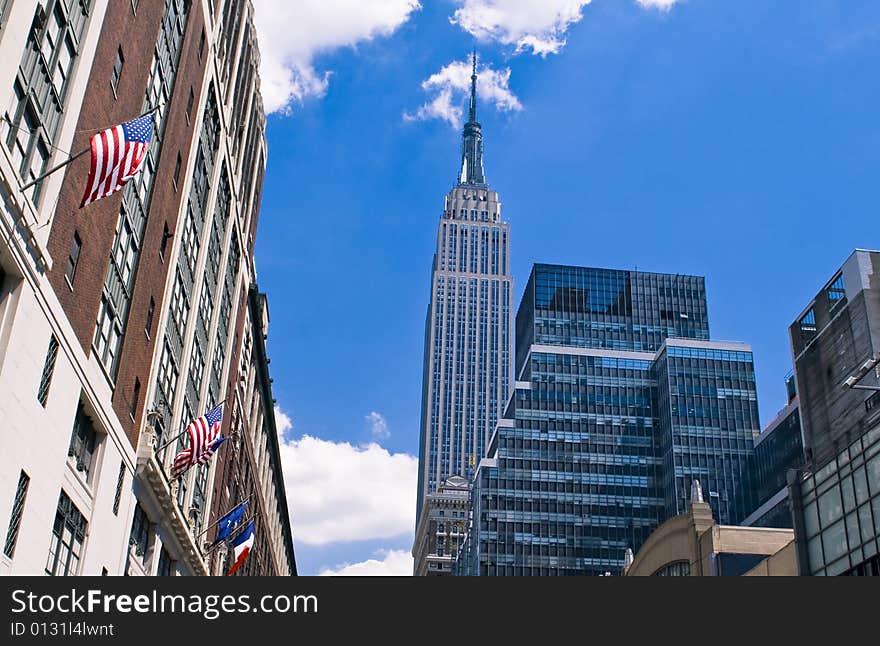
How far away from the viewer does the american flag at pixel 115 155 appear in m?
27.0

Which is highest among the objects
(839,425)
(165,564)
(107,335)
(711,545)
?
(839,425)

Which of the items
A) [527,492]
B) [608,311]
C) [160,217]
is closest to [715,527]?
[160,217]

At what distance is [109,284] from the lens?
39.6 meters

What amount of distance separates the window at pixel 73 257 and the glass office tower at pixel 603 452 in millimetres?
121859

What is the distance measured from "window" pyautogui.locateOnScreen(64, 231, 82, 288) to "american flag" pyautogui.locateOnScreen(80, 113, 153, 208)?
20.3 feet

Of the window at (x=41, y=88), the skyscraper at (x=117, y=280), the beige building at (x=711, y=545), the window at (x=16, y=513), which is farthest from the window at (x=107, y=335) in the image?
the beige building at (x=711, y=545)

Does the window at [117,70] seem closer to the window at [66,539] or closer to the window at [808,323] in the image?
the window at [66,539]

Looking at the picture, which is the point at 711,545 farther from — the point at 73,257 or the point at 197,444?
the point at 73,257

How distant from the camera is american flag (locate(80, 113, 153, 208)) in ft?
88.6

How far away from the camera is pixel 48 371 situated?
32156mm

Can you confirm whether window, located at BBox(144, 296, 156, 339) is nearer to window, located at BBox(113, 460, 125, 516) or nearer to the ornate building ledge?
the ornate building ledge

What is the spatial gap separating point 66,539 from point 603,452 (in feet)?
433

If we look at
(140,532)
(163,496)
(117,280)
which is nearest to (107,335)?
(117,280)

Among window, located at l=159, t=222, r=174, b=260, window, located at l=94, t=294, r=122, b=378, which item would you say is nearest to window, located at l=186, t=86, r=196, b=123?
window, located at l=159, t=222, r=174, b=260
